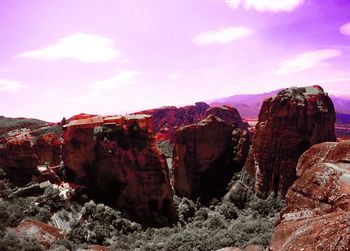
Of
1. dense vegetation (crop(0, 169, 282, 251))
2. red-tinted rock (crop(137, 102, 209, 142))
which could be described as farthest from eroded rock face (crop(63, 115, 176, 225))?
red-tinted rock (crop(137, 102, 209, 142))

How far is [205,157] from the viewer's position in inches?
2122

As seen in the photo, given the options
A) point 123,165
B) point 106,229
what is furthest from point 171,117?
point 106,229

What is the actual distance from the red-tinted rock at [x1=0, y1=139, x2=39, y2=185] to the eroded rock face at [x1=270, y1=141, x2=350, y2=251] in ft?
98.6

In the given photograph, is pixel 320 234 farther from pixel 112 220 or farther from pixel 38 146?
pixel 38 146

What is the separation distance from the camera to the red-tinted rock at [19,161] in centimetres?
3447

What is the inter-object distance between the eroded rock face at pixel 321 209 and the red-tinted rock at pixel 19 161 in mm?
30055

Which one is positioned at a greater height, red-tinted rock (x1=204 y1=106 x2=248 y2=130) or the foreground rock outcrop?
red-tinted rock (x1=204 y1=106 x2=248 y2=130)

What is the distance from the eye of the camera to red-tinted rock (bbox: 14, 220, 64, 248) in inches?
866

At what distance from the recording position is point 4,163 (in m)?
35.1

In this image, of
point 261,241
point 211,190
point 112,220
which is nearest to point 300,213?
point 261,241

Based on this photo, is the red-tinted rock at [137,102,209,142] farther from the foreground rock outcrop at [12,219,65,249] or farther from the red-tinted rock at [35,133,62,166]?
the foreground rock outcrop at [12,219,65,249]

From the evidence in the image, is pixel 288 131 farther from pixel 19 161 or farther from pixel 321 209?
pixel 321 209

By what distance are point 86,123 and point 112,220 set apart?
36.7 feet

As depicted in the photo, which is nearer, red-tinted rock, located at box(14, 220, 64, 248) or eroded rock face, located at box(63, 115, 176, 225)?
red-tinted rock, located at box(14, 220, 64, 248)
